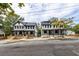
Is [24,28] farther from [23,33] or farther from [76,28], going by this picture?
[76,28]

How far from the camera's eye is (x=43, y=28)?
17.4ft

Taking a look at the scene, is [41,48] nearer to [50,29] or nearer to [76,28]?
[50,29]

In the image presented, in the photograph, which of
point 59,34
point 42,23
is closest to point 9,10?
point 42,23

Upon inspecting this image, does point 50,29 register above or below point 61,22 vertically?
below

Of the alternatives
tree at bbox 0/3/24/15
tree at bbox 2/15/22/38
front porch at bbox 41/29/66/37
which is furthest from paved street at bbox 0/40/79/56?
tree at bbox 0/3/24/15

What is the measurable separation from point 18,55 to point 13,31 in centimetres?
40

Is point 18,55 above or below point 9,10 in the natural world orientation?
below

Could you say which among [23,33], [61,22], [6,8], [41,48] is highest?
[6,8]

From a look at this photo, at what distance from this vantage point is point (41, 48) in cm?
527

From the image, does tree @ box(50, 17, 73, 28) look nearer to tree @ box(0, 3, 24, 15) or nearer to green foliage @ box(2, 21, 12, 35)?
tree @ box(0, 3, 24, 15)

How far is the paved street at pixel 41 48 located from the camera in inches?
205

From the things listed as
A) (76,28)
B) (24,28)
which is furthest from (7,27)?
(76,28)

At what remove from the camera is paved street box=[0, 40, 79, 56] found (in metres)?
5.20

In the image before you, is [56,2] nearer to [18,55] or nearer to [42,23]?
[42,23]
